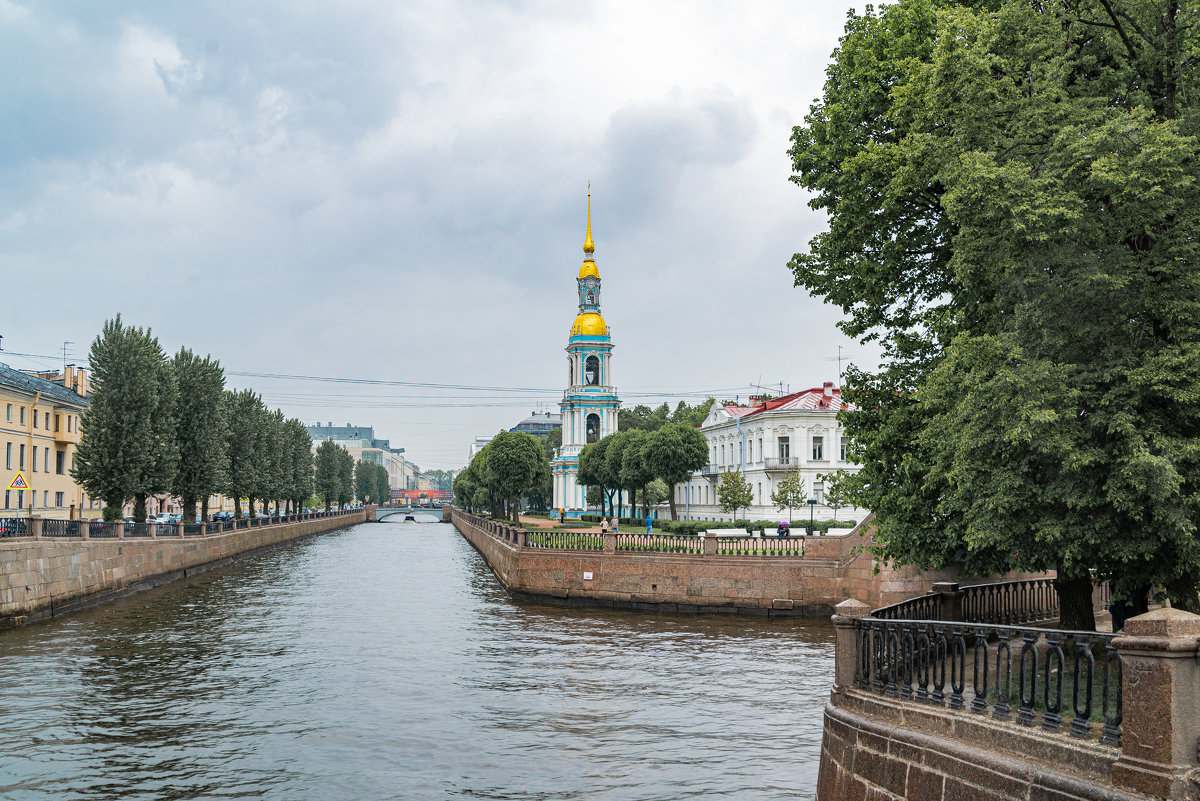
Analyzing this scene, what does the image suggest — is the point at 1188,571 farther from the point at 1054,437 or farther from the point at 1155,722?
the point at 1155,722

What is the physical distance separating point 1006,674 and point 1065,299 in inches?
172

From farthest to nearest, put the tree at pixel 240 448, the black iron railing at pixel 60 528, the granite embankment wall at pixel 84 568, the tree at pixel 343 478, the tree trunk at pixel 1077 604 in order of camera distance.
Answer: the tree at pixel 343 478 < the tree at pixel 240 448 < the black iron railing at pixel 60 528 < the granite embankment wall at pixel 84 568 < the tree trunk at pixel 1077 604

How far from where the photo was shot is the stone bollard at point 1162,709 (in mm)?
6688

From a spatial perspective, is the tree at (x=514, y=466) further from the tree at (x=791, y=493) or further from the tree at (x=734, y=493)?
the tree at (x=791, y=493)

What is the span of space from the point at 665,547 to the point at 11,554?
21.0 metres

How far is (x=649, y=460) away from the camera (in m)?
78.4

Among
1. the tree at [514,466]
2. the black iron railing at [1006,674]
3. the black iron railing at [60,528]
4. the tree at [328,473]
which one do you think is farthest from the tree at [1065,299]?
the tree at [328,473]

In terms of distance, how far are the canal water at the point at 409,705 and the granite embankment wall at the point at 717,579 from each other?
1.37 meters

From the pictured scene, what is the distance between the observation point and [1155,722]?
22.4ft

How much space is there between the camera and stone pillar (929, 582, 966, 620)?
14898mm

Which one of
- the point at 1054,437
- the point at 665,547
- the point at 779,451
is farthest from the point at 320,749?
the point at 779,451

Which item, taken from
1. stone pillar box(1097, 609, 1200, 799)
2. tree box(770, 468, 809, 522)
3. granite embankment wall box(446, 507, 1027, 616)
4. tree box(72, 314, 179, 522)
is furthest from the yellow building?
stone pillar box(1097, 609, 1200, 799)

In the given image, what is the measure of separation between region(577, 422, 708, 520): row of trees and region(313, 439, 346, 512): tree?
186ft

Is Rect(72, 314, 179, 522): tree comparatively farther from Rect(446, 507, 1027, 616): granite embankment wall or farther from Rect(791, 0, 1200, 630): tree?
Rect(791, 0, 1200, 630): tree
